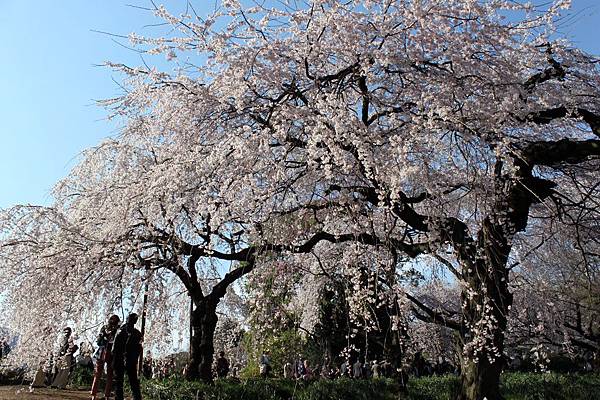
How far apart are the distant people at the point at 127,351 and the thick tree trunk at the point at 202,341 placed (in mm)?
2313

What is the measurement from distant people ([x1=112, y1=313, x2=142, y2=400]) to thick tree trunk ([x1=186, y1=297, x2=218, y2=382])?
231 centimetres

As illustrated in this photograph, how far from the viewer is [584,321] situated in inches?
713

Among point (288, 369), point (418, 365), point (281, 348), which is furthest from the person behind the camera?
point (418, 365)

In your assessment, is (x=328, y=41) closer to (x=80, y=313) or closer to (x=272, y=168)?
(x=272, y=168)

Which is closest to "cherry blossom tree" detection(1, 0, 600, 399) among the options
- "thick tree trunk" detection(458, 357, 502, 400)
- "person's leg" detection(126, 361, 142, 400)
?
"thick tree trunk" detection(458, 357, 502, 400)

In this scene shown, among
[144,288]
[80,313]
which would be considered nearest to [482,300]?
[144,288]

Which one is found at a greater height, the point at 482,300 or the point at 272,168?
the point at 272,168

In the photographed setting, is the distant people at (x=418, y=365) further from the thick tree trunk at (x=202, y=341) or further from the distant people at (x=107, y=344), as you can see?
the distant people at (x=107, y=344)

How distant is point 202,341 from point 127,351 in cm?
265

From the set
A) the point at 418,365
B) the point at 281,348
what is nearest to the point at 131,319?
the point at 281,348

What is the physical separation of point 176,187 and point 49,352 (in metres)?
3.81

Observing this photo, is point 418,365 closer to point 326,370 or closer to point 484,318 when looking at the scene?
point 326,370

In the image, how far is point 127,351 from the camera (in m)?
6.50

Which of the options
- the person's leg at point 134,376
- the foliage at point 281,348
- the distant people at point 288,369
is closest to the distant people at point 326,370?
the distant people at point 288,369
